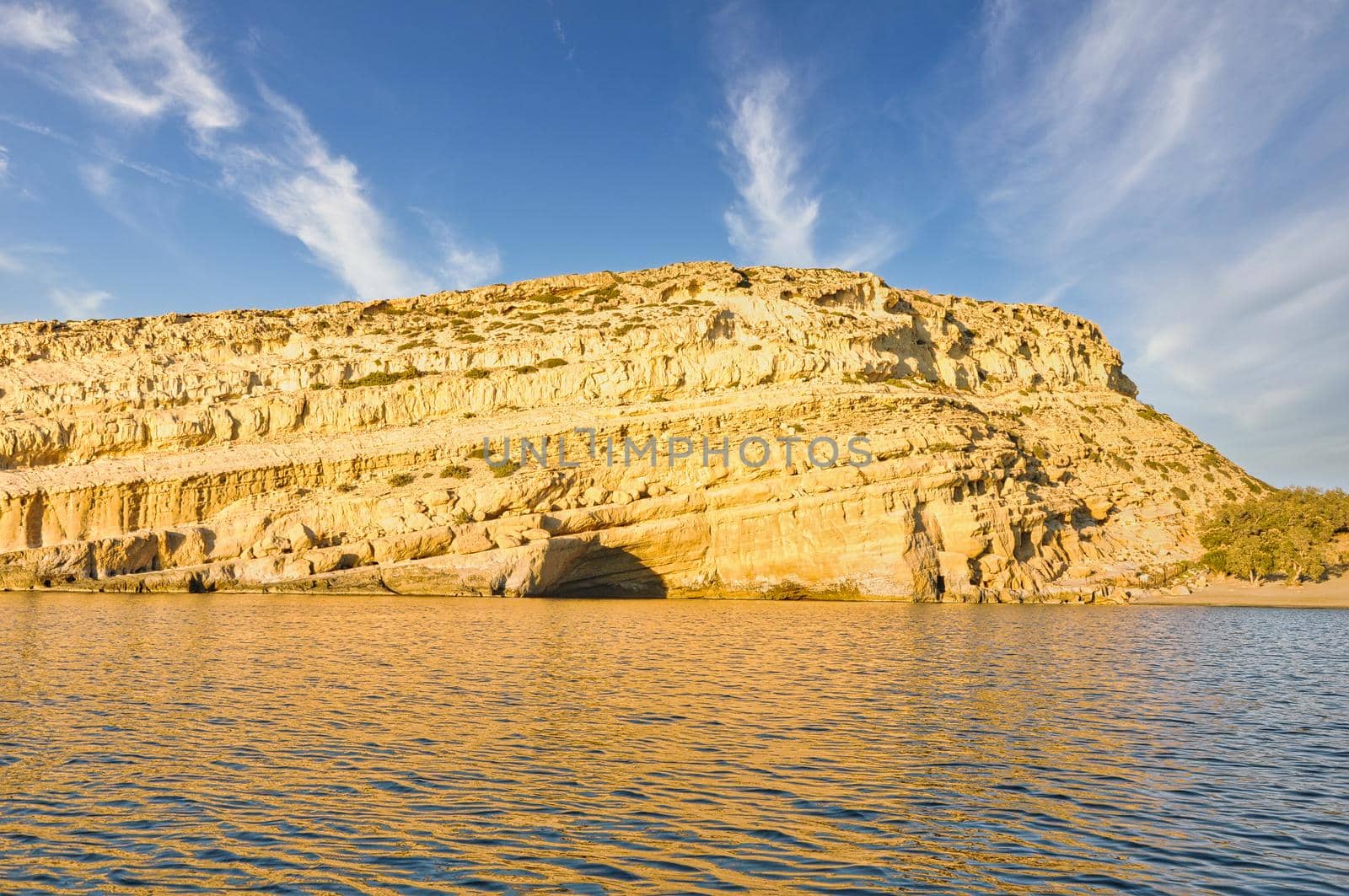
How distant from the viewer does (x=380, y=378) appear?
55969 mm

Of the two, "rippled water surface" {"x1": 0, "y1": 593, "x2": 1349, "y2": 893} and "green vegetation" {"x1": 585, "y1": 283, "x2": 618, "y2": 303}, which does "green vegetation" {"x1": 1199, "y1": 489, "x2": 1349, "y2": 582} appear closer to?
"rippled water surface" {"x1": 0, "y1": 593, "x2": 1349, "y2": 893}

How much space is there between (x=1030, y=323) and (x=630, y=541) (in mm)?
43736

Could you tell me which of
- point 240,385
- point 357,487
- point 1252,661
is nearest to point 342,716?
point 1252,661

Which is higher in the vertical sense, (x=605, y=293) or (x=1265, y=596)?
(x=605, y=293)

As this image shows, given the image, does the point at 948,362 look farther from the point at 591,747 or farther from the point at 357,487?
the point at 591,747

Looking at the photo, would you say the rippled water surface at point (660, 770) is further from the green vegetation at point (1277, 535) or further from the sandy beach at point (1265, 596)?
the green vegetation at point (1277, 535)

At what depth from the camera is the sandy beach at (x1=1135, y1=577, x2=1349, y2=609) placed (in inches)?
1813

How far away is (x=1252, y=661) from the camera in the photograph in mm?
21438

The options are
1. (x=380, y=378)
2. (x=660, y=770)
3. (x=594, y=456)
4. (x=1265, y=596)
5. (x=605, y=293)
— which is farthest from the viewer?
(x=605, y=293)

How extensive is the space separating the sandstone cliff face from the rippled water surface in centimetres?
2179

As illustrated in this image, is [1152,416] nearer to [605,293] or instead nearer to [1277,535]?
[1277,535]

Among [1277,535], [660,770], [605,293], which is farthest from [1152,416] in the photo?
[660,770]

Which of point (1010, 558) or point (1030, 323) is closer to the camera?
point (1010, 558)

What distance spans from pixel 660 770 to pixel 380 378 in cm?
4997
